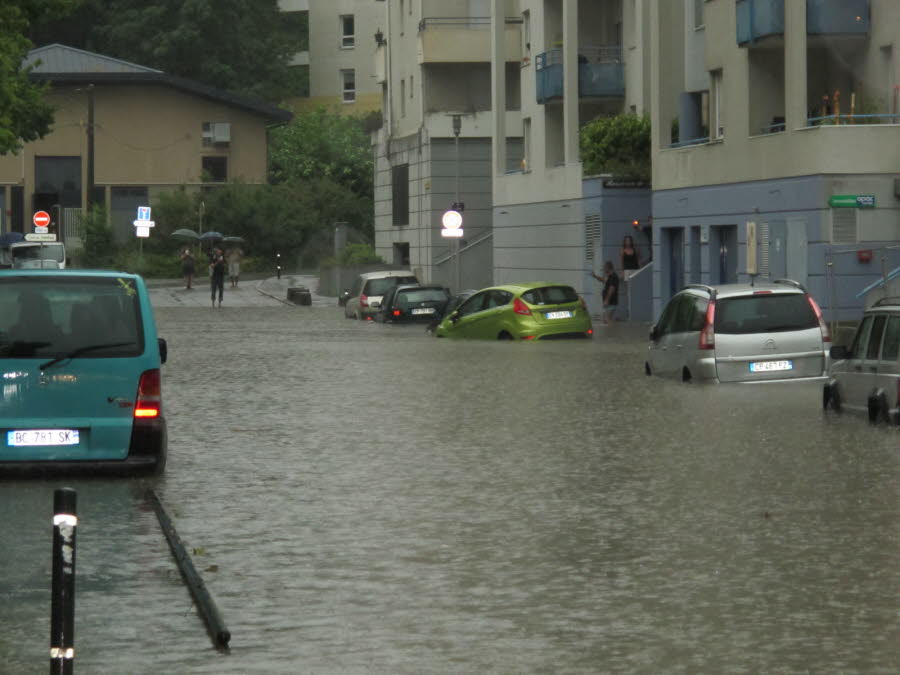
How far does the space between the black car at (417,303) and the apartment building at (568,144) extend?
14.6ft

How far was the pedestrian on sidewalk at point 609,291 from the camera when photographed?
47750mm

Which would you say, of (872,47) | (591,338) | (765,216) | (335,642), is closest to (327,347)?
(591,338)

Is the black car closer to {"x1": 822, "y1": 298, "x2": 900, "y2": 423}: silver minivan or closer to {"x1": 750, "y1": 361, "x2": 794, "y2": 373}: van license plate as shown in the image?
{"x1": 750, "y1": 361, "x2": 794, "y2": 373}: van license plate

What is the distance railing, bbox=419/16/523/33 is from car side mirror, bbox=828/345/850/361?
50323 mm

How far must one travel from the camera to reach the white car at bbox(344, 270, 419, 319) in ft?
180

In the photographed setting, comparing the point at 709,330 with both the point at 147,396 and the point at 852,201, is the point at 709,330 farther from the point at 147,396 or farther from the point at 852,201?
the point at 147,396

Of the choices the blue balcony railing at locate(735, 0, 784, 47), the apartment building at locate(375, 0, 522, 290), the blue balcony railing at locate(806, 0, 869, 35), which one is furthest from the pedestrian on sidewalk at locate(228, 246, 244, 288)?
the blue balcony railing at locate(806, 0, 869, 35)

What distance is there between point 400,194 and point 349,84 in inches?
1640

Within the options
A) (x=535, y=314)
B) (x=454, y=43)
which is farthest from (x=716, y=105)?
(x=454, y=43)

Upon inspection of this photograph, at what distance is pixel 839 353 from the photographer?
21.1 meters

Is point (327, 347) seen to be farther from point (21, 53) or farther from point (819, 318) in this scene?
point (819, 318)

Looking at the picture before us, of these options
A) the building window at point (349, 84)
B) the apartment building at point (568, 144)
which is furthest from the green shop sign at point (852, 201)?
the building window at point (349, 84)

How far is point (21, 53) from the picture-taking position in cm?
3662

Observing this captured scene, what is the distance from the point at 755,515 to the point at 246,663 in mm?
5439
